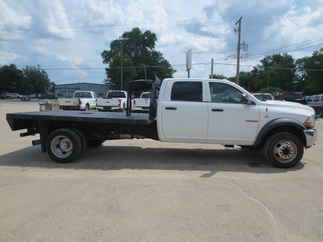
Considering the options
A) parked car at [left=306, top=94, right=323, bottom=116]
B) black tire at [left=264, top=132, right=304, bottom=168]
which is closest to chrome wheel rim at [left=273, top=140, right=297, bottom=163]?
black tire at [left=264, top=132, right=304, bottom=168]

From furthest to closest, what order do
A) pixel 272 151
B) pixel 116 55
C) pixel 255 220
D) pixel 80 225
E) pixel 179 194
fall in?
pixel 116 55 < pixel 272 151 < pixel 179 194 < pixel 255 220 < pixel 80 225

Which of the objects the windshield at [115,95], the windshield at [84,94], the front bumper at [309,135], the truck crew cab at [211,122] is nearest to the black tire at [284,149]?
the truck crew cab at [211,122]

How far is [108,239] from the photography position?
267 centimetres

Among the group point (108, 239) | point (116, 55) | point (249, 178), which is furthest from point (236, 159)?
point (116, 55)

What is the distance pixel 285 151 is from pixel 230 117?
4.80 feet

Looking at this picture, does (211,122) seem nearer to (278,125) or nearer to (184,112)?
(184,112)

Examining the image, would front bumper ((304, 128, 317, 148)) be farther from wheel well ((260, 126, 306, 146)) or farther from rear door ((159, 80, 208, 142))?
rear door ((159, 80, 208, 142))

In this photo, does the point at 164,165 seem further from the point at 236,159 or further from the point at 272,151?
the point at 272,151

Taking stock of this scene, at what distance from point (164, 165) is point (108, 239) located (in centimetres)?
288

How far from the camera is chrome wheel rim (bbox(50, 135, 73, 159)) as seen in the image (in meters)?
5.58

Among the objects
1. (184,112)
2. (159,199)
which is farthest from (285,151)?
(159,199)

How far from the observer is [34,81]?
87.4m

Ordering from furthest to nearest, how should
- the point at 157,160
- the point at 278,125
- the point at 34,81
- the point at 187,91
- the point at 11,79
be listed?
the point at 34,81 → the point at 11,79 → the point at 157,160 → the point at 187,91 → the point at 278,125

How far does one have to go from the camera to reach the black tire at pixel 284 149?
17.4 feet
